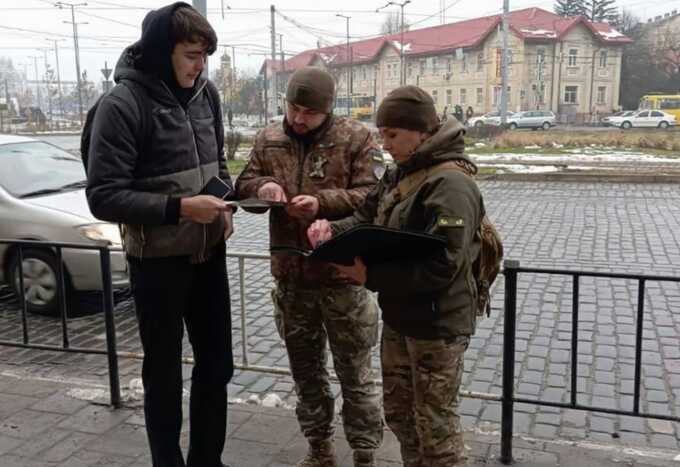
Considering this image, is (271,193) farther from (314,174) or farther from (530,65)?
(530,65)

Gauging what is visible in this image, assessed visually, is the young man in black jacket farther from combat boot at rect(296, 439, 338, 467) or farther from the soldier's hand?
combat boot at rect(296, 439, 338, 467)

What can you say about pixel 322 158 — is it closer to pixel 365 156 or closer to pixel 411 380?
pixel 365 156

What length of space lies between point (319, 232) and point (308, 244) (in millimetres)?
233

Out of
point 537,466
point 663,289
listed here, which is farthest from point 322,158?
point 663,289

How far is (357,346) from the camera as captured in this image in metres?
2.98

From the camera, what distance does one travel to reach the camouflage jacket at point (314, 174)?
290 centimetres

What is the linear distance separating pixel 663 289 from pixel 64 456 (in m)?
5.50

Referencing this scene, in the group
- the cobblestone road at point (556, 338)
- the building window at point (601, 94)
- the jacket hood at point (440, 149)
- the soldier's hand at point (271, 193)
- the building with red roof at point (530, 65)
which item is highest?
the building with red roof at point (530, 65)

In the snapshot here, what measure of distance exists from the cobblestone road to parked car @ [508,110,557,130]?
3698 cm

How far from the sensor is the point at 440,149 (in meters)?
2.43

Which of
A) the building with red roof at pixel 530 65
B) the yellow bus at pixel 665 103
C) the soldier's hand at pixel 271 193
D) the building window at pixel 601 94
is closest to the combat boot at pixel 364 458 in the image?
the soldier's hand at pixel 271 193

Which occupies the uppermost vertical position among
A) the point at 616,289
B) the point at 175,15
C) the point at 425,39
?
the point at 425,39

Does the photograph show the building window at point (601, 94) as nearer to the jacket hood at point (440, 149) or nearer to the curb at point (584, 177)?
the curb at point (584, 177)

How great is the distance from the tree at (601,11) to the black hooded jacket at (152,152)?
286ft
